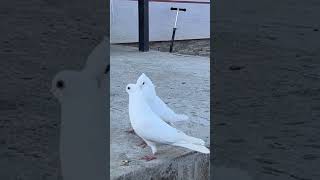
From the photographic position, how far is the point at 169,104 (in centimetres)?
518

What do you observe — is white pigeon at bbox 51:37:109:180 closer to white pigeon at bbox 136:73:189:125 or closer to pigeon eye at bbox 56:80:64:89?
pigeon eye at bbox 56:80:64:89

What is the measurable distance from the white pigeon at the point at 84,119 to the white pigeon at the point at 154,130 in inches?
49.4

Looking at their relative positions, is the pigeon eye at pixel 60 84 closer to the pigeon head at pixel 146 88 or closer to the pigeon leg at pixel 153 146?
the pigeon leg at pixel 153 146

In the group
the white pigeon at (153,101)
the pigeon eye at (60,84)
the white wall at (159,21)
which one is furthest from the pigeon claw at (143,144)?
the white wall at (159,21)

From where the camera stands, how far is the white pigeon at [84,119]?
2078mm

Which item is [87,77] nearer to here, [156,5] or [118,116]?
[118,116]

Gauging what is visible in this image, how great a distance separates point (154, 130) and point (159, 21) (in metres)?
8.45

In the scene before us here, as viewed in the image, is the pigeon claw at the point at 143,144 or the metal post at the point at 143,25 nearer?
the pigeon claw at the point at 143,144

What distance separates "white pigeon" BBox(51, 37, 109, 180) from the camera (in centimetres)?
208
